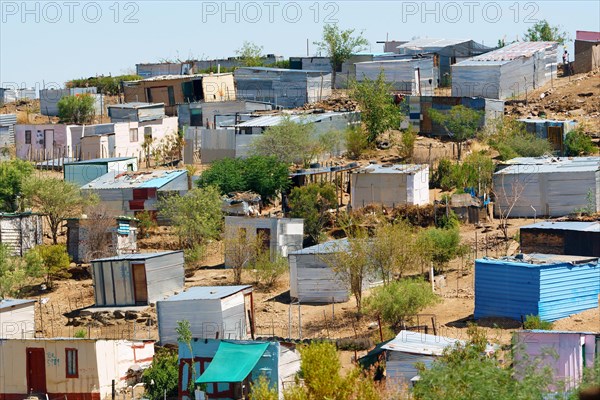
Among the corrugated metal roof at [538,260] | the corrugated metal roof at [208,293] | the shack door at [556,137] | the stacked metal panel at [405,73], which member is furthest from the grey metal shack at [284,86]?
the corrugated metal roof at [538,260]

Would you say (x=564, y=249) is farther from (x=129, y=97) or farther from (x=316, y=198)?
(x=129, y=97)

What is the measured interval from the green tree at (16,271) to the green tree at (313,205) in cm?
698

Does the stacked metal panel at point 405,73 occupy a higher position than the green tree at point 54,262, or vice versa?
the stacked metal panel at point 405,73

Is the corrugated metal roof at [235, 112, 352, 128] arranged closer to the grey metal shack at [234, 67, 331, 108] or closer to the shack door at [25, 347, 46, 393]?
the grey metal shack at [234, 67, 331, 108]

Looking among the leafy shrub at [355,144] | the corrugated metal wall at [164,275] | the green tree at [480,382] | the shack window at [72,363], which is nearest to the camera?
the green tree at [480,382]

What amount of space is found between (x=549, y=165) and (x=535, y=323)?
12206 millimetres

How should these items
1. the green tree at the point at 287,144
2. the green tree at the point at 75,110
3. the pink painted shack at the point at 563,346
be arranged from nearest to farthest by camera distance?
1. the pink painted shack at the point at 563,346
2. the green tree at the point at 287,144
3. the green tree at the point at 75,110

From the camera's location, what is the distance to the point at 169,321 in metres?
27.1

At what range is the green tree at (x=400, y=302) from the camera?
2677 centimetres

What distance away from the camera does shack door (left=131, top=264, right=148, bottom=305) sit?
30766 mm

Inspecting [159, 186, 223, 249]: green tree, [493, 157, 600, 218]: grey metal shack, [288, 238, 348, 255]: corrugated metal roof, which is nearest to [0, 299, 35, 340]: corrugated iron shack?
[288, 238, 348, 255]: corrugated metal roof

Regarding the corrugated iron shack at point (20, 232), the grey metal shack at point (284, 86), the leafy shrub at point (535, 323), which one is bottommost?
the leafy shrub at point (535, 323)

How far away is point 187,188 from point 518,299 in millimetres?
14852

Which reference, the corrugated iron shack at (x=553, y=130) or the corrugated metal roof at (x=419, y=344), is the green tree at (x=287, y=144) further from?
the corrugated metal roof at (x=419, y=344)
